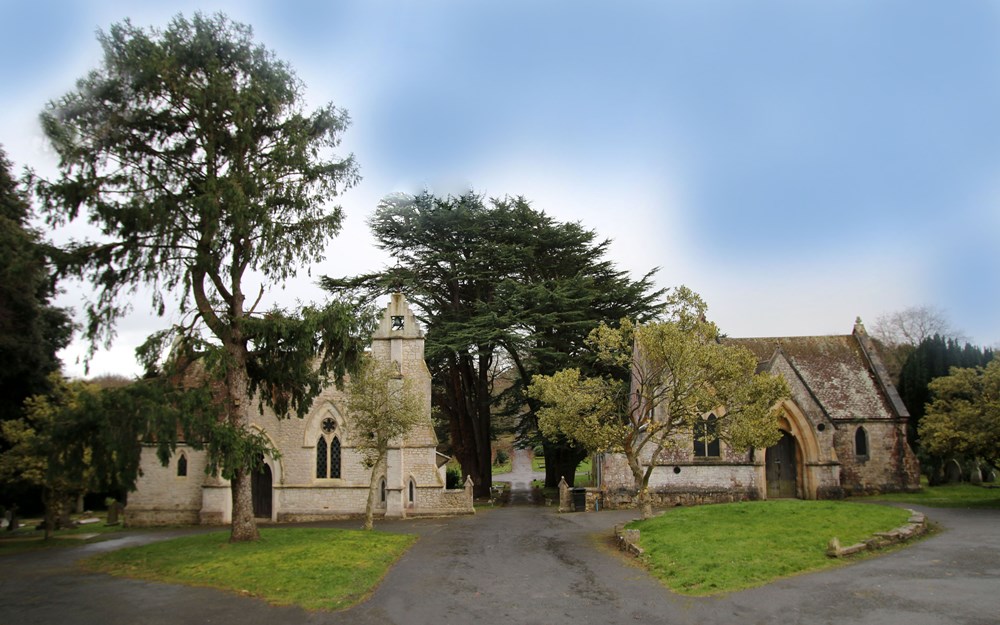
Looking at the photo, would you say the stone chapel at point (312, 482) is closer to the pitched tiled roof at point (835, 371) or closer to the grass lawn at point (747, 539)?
the grass lawn at point (747, 539)

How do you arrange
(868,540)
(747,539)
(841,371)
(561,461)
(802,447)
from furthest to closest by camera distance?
(561,461) < (841,371) < (802,447) < (747,539) < (868,540)

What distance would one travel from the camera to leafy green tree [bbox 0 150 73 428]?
22547 millimetres

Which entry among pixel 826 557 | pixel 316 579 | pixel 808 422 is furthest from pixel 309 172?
pixel 808 422

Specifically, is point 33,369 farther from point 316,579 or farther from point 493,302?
point 493,302

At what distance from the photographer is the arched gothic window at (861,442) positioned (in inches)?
1351

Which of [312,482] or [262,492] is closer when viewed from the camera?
[312,482]

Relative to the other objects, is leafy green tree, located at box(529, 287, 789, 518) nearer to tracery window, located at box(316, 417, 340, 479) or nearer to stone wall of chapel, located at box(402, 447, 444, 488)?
stone wall of chapel, located at box(402, 447, 444, 488)

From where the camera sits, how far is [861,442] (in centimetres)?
3447

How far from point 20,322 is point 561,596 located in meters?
22.4

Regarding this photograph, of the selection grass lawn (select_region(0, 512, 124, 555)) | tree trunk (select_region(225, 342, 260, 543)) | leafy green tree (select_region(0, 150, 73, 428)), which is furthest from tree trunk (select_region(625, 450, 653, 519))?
grass lawn (select_region(0, 512, 124, 555))

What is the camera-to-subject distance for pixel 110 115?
62.2ft

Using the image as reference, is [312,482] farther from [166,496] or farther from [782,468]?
[782,468]

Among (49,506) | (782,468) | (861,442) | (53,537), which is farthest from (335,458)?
(861,442)

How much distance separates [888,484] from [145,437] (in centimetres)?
3349
